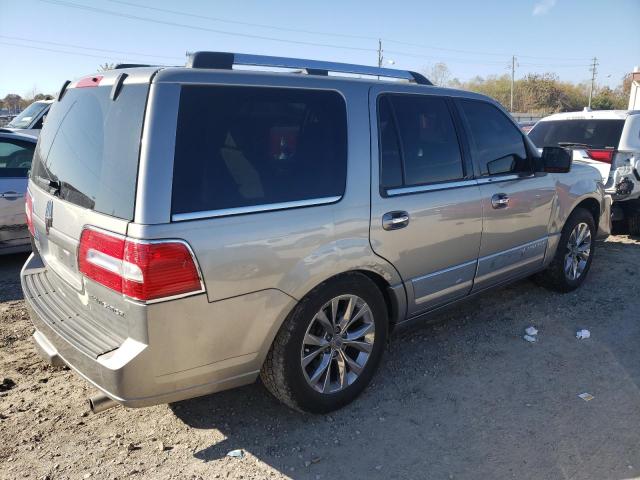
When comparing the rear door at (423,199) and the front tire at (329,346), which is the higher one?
the rear door at (423,199)

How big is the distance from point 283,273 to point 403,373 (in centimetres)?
146

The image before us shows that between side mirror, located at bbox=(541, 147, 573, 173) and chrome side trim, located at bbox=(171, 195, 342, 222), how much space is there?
90.3 inches

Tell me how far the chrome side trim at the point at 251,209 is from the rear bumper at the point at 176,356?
1.19 feet

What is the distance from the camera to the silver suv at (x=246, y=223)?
223cm

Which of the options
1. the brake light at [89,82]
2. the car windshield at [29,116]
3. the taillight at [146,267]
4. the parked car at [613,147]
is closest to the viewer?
the taillight at [146,267]

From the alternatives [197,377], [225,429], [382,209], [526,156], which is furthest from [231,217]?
[526,156]

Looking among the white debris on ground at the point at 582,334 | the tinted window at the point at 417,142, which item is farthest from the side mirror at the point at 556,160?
the white debris on ground at the point at 582,334

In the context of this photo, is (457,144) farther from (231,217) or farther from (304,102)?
(231,217)

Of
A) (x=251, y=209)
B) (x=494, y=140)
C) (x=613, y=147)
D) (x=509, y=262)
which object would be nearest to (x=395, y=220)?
(x=251, y=209)

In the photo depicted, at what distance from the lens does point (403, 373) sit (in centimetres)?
351

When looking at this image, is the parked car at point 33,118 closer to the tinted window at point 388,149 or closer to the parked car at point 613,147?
the tinted window at point 388,149

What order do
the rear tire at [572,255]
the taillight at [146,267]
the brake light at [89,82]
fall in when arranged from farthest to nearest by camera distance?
the rear tire at [572,255], the brake light at [89,82], the taillight at [146,267]

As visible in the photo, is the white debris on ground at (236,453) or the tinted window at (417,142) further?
the tinted window at (417,142)

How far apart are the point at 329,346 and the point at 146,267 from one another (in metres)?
1.22
